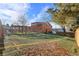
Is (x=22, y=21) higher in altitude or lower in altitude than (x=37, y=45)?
higher

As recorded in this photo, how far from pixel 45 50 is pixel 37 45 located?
9 cm

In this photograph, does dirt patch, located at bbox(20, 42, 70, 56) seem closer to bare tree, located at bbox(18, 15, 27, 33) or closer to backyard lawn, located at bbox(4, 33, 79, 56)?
backyard lawn, located at bbox(4, 33, 79, 56)

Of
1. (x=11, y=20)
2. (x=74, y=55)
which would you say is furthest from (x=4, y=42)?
(x=74, y=55)

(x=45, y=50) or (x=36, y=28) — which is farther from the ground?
(x=36, y=28)

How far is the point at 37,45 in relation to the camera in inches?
49.9

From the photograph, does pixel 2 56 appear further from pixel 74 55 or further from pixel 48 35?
pixel 74 55

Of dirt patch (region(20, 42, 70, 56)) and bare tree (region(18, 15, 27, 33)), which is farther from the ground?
bare tree (region(18, 15, 27, 33))

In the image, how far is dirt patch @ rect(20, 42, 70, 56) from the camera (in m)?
1.26

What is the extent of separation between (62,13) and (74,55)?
409mm

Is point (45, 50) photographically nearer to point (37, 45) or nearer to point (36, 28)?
point (37, 45)

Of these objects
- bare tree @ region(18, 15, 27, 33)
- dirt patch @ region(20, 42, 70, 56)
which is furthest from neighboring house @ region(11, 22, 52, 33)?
dirt patch @ region(20, 42, 70, 56)

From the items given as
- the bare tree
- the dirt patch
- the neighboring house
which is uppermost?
the bare tree

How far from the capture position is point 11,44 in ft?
4.15

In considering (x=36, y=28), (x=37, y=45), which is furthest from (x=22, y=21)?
(x=37, y=45)
